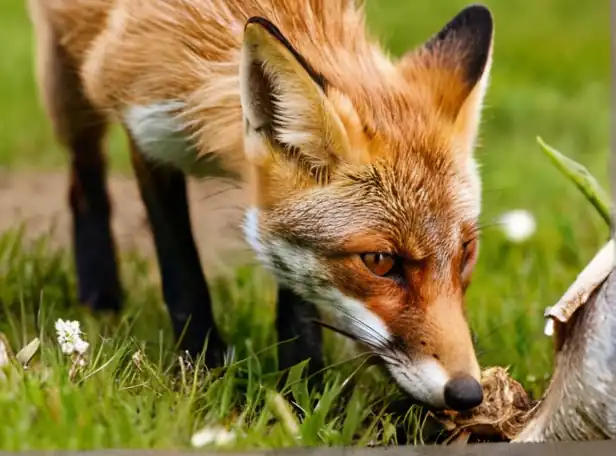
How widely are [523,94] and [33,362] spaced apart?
5.17 meters

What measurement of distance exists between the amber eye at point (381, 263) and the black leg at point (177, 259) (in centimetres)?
93

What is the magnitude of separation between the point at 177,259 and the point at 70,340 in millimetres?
713

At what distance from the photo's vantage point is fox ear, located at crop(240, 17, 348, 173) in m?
2.80

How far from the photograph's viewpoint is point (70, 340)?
301 centimetres

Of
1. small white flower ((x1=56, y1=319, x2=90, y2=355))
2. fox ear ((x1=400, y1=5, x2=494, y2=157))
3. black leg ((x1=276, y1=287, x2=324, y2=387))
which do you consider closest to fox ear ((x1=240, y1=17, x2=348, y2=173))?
fox ear ((x1=400, y1=5, x2=494, y2=157))

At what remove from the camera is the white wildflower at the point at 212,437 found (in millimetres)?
2699

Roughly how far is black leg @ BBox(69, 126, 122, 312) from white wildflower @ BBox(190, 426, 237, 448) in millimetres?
1801

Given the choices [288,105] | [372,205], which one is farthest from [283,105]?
[372,205]

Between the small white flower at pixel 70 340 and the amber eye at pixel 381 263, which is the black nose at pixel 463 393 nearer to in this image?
the amber eye at pixel 381 263

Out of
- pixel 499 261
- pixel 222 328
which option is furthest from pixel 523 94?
pixel 222 328

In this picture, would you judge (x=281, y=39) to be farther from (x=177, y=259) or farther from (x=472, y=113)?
(x=177, y=259)

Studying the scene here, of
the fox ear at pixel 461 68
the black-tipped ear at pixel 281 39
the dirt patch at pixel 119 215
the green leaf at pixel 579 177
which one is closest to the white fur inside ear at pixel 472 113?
the fox ear at pixel 461 68

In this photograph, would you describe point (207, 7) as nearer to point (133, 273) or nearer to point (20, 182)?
point (133, 273)

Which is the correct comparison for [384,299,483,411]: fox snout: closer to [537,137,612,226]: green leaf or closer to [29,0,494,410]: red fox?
[29,0,494,410]: red fox
